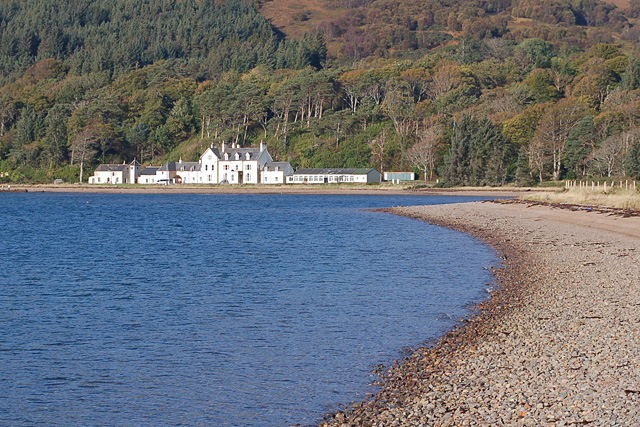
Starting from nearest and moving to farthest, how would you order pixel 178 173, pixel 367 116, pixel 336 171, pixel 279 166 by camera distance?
pixel 336 171 < pixel 279 166 < pixel 178 173 < pixel 367 116

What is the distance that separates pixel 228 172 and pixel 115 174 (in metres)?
18.6

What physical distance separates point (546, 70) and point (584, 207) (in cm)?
9117

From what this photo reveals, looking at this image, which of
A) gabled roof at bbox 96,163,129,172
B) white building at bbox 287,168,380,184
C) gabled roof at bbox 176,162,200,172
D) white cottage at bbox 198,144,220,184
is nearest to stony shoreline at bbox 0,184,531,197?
white building at bbox 287,168,380,184

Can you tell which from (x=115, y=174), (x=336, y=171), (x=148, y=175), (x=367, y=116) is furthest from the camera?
(x=367, y=116)

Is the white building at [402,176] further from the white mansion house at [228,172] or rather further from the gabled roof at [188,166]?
the gabled roof at [188,166]

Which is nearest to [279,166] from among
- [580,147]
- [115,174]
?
[115,174]

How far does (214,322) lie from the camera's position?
14.5 m

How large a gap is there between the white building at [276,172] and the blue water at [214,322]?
70344 mm

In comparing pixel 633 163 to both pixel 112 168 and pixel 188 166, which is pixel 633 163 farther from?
pixel 112 168

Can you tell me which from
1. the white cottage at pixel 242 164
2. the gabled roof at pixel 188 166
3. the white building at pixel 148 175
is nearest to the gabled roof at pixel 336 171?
the white cottage at pixel 242 164

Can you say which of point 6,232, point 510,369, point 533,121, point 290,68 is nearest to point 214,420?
point 510,369

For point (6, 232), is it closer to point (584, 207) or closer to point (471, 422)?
point (584, 207)

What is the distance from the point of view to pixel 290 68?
15450 centimetres

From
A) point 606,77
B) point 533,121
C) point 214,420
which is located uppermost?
point 606,77
